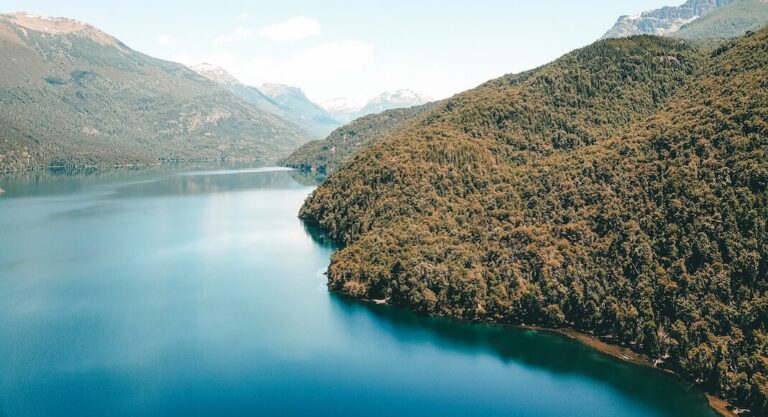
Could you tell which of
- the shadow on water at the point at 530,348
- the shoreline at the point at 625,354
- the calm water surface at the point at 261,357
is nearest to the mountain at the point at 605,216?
the shoreline at the point at 625,354

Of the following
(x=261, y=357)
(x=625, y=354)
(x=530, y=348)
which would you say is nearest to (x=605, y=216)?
(x=625, y=354)

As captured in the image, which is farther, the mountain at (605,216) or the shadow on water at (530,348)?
the mountain at (605,216)

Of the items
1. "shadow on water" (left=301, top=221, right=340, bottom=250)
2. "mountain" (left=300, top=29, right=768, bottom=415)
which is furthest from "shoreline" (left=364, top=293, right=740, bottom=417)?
"shadow on water" (left=301, top=221, right=340, bottom=250)

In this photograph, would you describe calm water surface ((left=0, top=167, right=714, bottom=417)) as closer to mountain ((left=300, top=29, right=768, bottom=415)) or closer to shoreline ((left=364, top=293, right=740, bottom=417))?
shoreline ((left=364, top=293, right=740, bottom=417))

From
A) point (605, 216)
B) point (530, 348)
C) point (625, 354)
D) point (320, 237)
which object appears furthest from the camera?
point (320, 237)

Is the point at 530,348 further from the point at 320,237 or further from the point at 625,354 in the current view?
the point at 320,237

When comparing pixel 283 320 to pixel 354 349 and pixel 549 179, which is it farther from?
pixel 549 179

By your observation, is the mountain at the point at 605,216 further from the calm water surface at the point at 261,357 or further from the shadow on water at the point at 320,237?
the calm water surface at the point at 261,357
